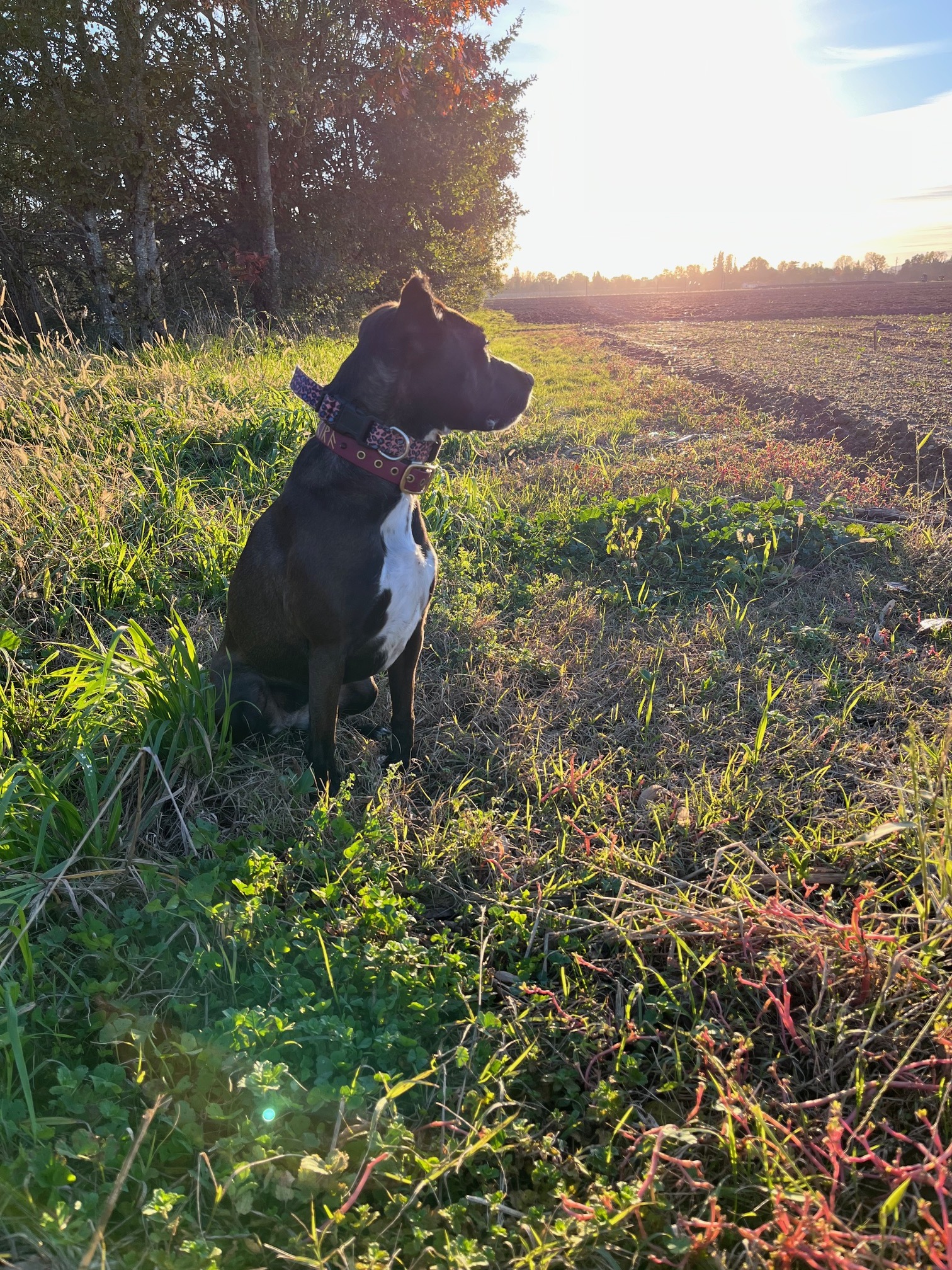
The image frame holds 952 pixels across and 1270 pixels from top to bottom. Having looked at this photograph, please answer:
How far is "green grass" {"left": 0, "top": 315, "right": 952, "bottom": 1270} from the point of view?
130cm

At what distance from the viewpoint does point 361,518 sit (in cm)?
243

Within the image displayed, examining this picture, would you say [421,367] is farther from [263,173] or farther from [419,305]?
[263,173]

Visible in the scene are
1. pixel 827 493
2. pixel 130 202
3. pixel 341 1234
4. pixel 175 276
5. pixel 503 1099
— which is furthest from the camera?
pixel 175 276

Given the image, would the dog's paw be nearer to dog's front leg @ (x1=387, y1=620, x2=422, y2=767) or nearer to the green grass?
the green grass

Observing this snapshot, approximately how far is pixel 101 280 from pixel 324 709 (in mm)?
9751

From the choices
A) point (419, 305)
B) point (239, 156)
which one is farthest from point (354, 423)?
point (239, 156)

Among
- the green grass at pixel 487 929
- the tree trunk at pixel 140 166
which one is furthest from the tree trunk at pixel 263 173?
the green grass at pixel 487 929

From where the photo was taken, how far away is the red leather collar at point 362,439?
2393 millimetres

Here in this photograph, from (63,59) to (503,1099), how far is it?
1203 centimetres

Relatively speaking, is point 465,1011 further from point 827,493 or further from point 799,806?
point 827,493

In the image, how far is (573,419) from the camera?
855 cm

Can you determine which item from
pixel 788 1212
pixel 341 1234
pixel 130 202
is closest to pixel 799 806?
pixel 788 1212

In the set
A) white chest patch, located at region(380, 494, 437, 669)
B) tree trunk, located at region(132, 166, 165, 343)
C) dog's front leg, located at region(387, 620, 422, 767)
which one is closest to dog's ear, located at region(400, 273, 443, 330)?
white chest patch, located at region(380, 494, 437, 669)

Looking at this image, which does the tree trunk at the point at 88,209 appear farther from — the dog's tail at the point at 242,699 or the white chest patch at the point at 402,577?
the white chest patch at the point at 402,577
